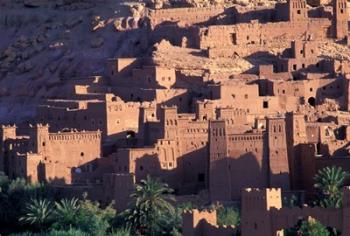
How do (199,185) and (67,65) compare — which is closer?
(199,185)

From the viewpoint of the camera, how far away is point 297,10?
9025cm

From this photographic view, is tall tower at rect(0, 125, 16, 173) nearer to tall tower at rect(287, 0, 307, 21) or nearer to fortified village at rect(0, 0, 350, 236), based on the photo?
fortified village at rect(0, 0, 350, 236)

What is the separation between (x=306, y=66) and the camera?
87.2 metres

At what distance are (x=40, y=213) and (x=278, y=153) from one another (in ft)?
24.7


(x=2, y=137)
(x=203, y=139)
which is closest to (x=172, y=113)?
(x=203, y=139)

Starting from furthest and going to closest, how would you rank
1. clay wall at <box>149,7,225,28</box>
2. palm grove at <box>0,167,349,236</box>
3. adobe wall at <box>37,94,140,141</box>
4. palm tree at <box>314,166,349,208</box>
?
clay wall at <box>149,7,225,28</box> → adobe wall at <box>37,94,140,141</box> → palm grove at <box>0,167,349,236</box> → palm tree at <box>314,166,349,208</box>

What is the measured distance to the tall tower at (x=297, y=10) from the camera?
90062 millimetres

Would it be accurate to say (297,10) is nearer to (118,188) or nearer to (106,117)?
(106,117)

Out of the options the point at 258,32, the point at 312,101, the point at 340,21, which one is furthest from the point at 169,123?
the point at 340,21

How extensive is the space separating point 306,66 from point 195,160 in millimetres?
8948

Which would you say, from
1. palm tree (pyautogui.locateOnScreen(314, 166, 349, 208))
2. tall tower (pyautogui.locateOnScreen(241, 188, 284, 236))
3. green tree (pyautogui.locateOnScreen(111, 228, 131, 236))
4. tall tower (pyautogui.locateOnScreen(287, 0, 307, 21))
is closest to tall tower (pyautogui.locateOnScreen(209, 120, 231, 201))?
palm tree (pyautogui.locateOnScreen(314, 166, 349, 208))

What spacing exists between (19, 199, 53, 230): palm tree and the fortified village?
0.86m

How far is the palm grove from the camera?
3017 inches

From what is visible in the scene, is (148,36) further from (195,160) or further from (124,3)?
(195,160)
